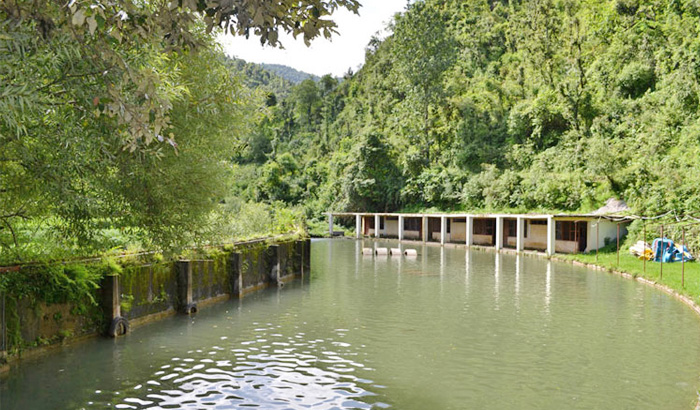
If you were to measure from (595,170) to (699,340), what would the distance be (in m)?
33.2

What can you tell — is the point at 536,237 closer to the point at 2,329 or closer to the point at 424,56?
the point at 424,56

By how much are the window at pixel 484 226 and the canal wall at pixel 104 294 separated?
121 feet

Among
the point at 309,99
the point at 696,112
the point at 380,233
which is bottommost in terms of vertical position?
the point at 380,233

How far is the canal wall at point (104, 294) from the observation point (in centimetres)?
1290

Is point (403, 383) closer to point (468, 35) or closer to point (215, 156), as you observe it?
point (215, 156)

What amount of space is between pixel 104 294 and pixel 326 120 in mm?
103716

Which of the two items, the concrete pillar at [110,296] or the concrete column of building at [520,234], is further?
the concrete column of building at [520,234]

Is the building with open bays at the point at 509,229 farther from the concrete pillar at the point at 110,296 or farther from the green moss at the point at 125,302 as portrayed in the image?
the concrete pillar at the point at 110,296

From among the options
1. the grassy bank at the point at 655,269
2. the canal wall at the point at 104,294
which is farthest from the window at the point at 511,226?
the canal wall at the point at 104,294

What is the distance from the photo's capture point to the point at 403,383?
1217 centimetres

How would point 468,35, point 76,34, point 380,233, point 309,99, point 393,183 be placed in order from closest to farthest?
point 76,34
point 380,233
point 393,183
point 468,35
point 309,99

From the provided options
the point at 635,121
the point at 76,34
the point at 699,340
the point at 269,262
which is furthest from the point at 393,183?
the point at 76,34

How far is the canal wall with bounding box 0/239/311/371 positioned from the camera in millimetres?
12898

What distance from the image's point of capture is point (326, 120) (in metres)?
117
